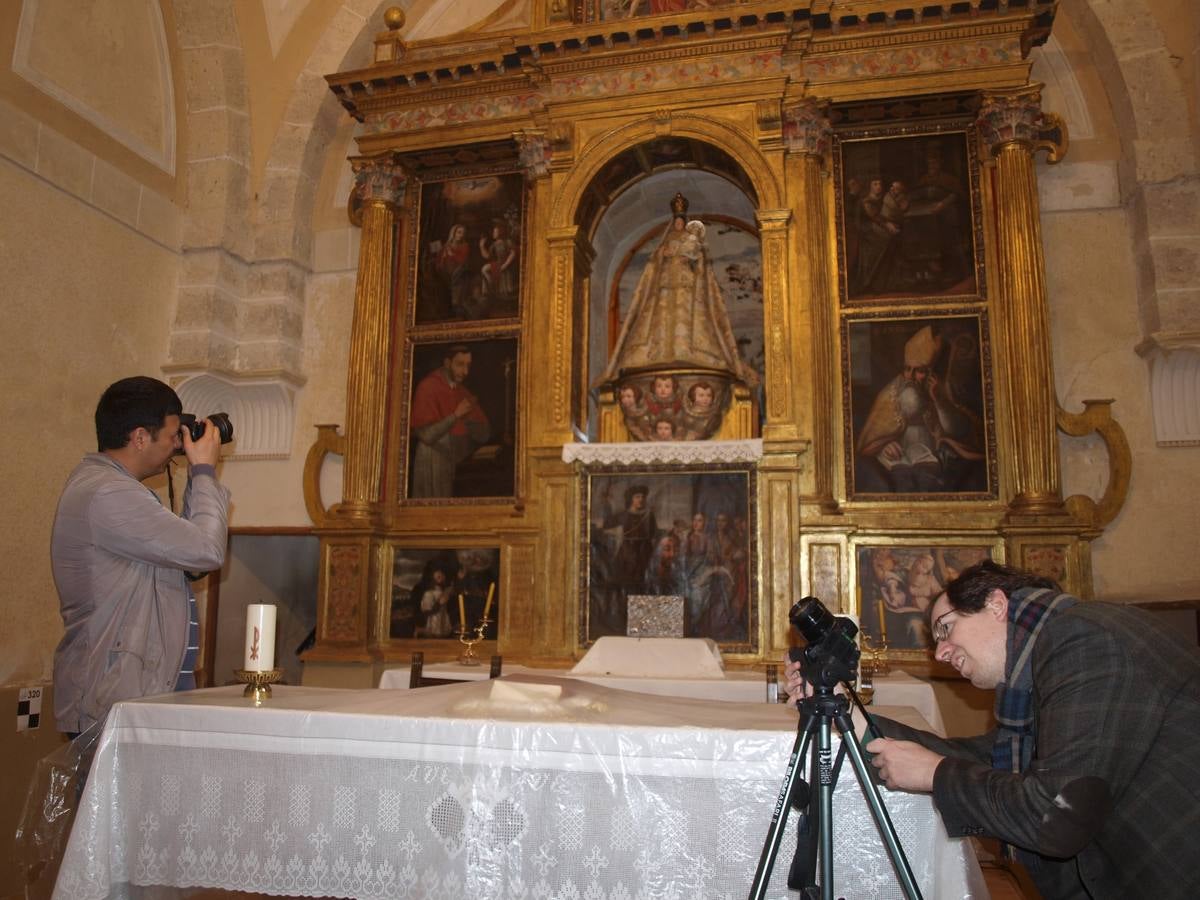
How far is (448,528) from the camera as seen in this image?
26.0 ft

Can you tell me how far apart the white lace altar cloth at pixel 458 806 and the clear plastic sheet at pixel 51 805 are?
23 centimetres

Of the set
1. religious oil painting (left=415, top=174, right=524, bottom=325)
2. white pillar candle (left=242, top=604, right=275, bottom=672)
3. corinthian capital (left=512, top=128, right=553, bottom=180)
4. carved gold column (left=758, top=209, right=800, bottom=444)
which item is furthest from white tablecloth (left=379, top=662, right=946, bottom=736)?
corinthian capital (left=512, top=128, right=553, bottom=180)

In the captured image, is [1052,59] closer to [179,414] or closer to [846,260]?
[846,260]

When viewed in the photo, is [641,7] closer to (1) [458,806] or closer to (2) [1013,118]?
(2) [1013,118]

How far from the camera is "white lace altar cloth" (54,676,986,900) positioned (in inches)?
96.4

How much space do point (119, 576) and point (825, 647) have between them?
86.6 inches

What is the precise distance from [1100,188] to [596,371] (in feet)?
14.6

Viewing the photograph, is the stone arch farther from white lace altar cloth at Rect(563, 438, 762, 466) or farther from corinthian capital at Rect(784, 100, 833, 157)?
white lace altar cloth at Rect(563, 438, 762, 466)

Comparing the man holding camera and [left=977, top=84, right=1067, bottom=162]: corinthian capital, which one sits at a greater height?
[left=977, top=84, right=1067, bottom=162]: corinthian capital

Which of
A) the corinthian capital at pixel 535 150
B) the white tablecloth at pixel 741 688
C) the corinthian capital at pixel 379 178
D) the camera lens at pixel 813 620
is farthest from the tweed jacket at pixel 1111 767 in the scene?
the corinthian capital at pixel 379 178

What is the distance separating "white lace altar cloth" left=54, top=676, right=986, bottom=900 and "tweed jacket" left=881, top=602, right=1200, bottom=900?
32 centimetres

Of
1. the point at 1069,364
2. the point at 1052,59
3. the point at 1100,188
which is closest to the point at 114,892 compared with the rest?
the point at 1069,364

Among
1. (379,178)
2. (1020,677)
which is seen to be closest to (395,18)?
(379,178)

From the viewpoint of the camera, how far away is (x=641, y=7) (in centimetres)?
837
